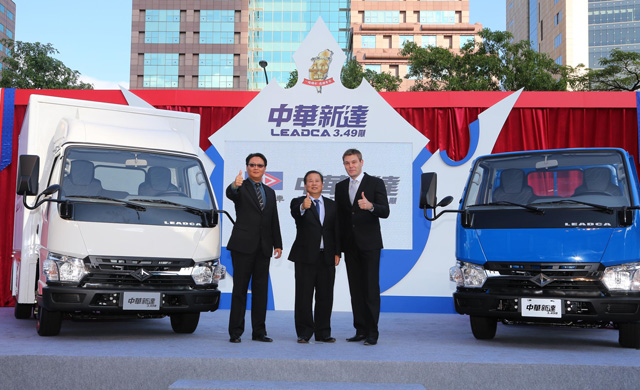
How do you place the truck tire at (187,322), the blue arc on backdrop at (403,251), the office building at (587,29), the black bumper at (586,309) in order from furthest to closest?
the office building at (587,29)
the blue arc on backdrop at (403,251)
the truck tire at (187,322)
the black bumper at (586,309)

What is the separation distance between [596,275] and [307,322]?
2769mm

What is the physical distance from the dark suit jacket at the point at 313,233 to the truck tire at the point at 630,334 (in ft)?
9.39

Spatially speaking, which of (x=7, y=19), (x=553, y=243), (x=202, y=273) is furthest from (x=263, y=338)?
(x=7, y=19)

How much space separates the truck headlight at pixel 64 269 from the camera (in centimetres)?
663

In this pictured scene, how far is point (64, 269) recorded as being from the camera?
664cm

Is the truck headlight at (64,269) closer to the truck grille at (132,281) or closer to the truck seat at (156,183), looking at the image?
the truck grille at (132,281)

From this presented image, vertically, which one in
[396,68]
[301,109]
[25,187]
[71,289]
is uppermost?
[396,68]

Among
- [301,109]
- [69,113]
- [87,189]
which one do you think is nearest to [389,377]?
[87,189]

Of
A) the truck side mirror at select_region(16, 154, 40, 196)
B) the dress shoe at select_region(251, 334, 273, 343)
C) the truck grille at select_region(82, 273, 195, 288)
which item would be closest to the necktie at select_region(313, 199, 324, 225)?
the dress shoe at select_region(251, 334, 273, 343)

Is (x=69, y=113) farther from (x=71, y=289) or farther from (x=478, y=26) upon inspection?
(x=478, y=26)

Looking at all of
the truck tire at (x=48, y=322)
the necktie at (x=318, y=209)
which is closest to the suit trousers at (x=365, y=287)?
the necktie at (x=318, y=209)

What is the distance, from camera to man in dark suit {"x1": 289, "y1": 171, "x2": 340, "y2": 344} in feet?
23.3

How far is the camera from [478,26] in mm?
68375

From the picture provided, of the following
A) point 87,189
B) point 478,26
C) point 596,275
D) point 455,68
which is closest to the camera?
point 596,275
